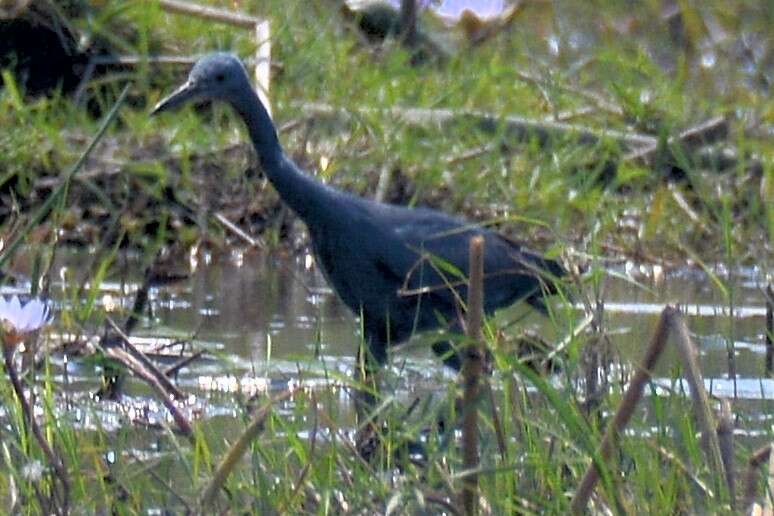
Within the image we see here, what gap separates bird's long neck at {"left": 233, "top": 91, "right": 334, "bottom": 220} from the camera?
15.0 feet

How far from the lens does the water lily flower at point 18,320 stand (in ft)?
7.31

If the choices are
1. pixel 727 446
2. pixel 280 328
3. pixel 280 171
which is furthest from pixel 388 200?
pixel 727 446

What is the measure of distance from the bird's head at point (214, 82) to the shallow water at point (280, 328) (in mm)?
505

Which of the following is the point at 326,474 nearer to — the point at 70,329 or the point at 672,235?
the point at 70,329

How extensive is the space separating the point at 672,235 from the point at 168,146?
1636mm

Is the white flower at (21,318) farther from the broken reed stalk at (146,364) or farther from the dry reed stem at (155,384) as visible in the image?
the broken reed stalk at (146,364)

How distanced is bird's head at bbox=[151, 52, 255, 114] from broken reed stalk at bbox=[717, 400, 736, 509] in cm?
250

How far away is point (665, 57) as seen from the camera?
28.9 ft

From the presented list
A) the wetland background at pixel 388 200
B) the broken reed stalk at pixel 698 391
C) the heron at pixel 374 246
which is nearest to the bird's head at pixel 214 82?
the heron at pixel 374 246

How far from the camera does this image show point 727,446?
2.34 m

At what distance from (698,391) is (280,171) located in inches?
96.2

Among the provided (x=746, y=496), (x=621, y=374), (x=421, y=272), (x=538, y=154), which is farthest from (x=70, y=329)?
(x=538, y=154)

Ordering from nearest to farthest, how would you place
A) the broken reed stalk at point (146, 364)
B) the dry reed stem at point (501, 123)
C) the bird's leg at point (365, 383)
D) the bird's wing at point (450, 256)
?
the bird's leg at point (365, 383) → the broken reed stalk at point (146, 364) → the bird's wing at point (450, 256) → the dry reed stem at point (501, 123)

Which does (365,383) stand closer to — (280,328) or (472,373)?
(472,373)
